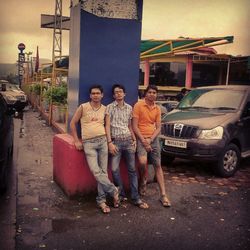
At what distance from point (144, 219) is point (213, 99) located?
4.00 m

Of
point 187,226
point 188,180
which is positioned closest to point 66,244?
point 187,226

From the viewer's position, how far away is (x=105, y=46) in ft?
17.9

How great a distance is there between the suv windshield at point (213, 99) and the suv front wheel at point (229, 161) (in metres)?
0.91

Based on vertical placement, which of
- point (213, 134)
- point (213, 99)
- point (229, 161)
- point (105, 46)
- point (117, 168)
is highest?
point (105, 46)

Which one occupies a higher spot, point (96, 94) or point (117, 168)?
point (96, 94)

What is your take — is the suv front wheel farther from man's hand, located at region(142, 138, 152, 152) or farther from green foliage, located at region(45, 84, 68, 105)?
green foliage, located at region(45, 84, 68, 105)

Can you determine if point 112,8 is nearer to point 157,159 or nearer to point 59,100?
point 157,159

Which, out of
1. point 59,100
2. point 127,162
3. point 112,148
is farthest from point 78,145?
point 59,100

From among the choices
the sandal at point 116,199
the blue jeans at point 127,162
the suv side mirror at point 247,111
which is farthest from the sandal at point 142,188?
the suv side mirror at point 247,111

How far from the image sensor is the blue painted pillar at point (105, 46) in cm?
534

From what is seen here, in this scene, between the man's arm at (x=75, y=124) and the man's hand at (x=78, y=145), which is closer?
the man's arm at (x=75, y=124)

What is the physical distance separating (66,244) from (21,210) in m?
1.24

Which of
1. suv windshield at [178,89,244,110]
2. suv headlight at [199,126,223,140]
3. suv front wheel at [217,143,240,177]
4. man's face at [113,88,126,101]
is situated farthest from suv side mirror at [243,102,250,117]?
man's face at [113,88,126,101]

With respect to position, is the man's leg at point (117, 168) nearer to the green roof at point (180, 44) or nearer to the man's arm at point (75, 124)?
the man's arm at point (75, 124)
